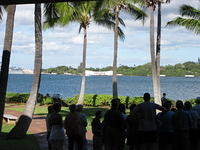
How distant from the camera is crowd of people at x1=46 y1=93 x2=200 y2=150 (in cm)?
784

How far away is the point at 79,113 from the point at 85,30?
23451mm

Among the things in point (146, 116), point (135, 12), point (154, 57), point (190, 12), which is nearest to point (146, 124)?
point (146, 116)

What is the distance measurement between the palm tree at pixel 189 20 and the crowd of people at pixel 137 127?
10.8 metres

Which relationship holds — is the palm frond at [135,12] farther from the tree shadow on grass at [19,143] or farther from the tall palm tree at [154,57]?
the tree shadow on grass at [19,143]

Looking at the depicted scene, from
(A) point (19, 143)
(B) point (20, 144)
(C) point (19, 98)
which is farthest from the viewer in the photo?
(C) point (19, 98)

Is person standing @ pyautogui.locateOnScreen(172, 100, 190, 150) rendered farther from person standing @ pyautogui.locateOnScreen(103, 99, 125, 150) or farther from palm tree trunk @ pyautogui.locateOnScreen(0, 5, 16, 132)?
palm tree trunk @ pyautogui.locateOnScreen(0, 5, 16, 132)

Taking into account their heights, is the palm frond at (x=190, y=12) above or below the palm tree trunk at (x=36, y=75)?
above

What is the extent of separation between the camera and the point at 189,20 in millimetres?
19688


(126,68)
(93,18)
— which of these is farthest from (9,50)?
(126,68)

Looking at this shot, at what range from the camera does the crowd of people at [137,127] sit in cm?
784

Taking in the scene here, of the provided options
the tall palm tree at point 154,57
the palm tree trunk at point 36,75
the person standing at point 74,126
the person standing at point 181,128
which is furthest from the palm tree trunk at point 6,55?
the tall palm tree at point 154,57

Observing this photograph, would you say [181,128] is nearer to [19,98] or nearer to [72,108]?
[72,108]

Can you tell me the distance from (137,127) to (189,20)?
13.0 meters

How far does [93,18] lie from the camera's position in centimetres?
3094
